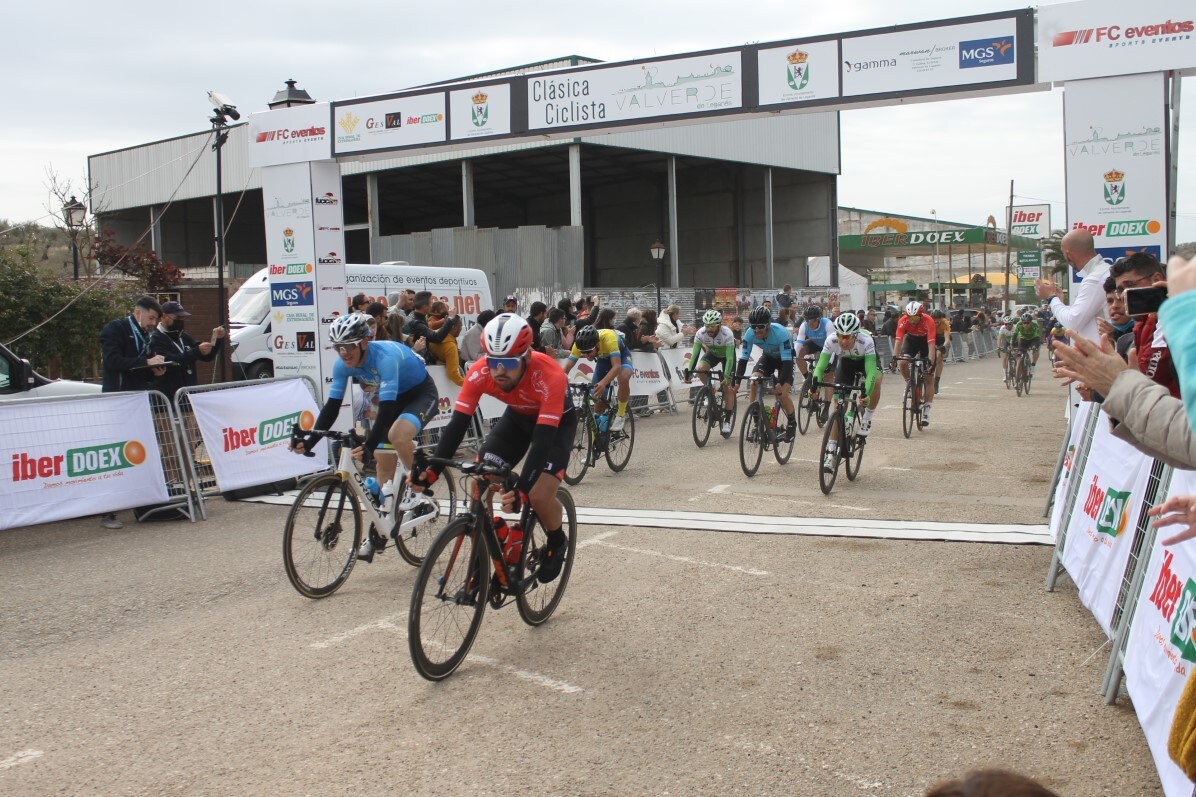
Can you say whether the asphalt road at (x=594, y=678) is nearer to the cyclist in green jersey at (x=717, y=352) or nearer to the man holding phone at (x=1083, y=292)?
the man holding phone at (x=1083, y=292)

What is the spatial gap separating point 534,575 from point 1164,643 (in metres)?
3.19

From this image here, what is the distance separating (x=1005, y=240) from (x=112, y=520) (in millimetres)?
66339

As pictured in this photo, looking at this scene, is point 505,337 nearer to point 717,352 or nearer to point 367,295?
point 717,352

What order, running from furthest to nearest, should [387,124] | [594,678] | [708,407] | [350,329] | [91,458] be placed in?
[387,124] → [708,407] → [91,458] → [350,329] → [594,678]

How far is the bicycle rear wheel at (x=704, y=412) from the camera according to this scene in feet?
44.6

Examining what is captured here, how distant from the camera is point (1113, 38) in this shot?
10.1 m

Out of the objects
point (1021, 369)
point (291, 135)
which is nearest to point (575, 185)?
point (1021, 369)

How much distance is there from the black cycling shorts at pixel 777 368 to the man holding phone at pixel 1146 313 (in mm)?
6934

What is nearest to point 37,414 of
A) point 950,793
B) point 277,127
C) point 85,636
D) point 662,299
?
point 85,636

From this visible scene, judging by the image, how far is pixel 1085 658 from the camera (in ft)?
16.4

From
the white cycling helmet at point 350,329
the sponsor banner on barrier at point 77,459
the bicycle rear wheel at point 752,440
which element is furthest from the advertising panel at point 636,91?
the white cycling helmet at point 350,329

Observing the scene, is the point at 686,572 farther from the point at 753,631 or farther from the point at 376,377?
the point at 376,377

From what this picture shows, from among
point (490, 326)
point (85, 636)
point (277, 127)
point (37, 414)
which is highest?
point (277, 127)

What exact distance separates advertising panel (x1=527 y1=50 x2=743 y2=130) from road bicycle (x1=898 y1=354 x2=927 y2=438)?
4932mm
